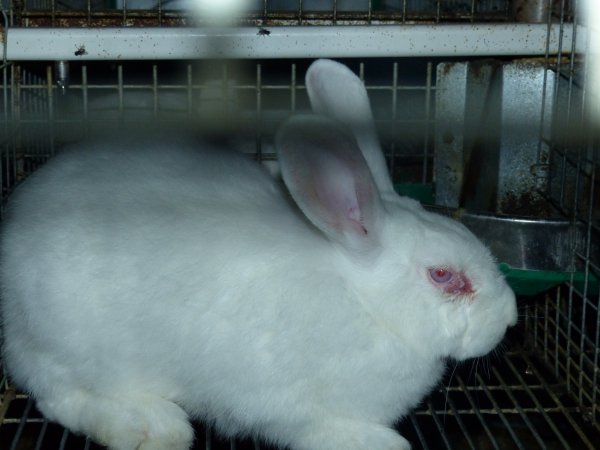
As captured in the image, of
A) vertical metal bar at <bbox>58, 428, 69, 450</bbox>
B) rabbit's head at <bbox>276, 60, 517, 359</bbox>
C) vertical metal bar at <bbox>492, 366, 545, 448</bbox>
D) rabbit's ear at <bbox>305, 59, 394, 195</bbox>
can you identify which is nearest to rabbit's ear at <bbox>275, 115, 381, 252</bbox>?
rabbit's head at <bbox>276, 60, 517, 359</bbox>

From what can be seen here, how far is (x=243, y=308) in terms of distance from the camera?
1653 millimetres

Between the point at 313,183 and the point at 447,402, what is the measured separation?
71 cm

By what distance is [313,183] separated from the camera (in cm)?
156

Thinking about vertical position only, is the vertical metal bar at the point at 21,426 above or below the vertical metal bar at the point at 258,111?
below

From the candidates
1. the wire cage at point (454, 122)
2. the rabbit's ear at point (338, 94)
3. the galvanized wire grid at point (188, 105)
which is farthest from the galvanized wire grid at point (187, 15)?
the rabbit's ear at point (338, 94)

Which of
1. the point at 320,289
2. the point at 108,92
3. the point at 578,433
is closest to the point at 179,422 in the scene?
the point at 320,289

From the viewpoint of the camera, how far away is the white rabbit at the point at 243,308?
5.41 feet

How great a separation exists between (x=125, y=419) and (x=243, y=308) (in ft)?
1.00

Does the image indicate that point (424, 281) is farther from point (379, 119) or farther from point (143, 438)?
point (379, 119)

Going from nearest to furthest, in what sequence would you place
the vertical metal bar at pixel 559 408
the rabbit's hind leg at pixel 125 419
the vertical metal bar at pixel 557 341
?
1. the rabbit's hind leg at pixel 125 419
2. the vertical metal bar at pixel 559 408
3. the vertical metal bar at pixel 557 341

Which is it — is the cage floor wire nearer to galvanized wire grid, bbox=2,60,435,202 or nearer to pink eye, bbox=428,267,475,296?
pink eye, bbox=428,267,475,296

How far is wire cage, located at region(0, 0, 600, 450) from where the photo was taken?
1.97 meters

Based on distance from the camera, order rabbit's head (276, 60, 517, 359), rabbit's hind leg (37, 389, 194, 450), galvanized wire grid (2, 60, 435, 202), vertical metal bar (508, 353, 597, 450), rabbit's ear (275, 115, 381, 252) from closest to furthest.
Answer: rabbit's ear (275, 115, 381, 252) → rabbit's head (276, 60, 517, 359) → rabbit's hind leg (37, 389, 194, 450) → vertical metal bar (508, 353, 597, 450) → galvanized wire grid (2, 60, 435, 202)

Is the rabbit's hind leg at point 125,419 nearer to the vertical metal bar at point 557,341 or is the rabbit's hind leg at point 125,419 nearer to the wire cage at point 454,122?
the wire cage at point 454,122
